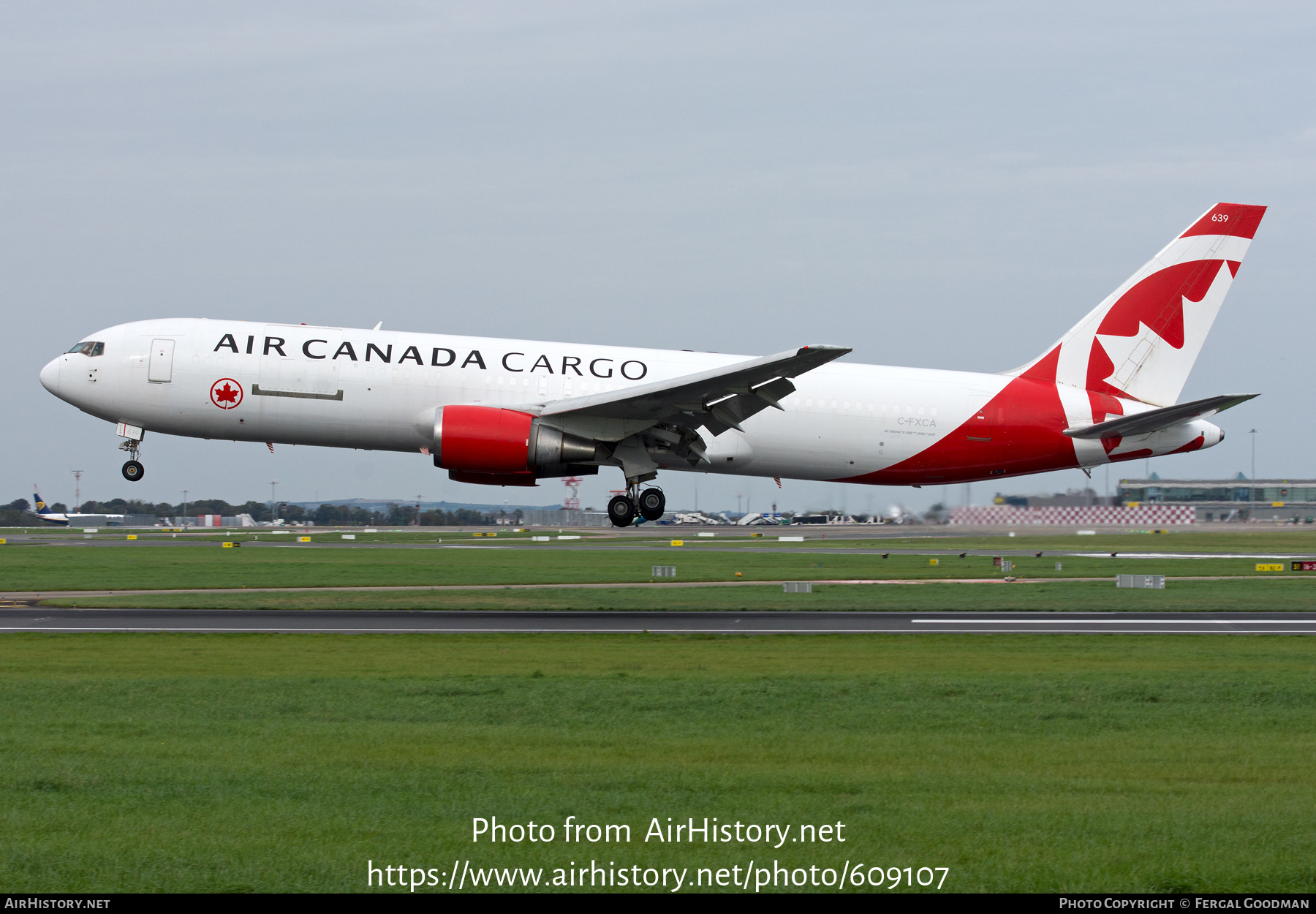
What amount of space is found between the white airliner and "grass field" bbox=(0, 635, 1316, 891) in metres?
6.91

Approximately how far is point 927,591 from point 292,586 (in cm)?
2104

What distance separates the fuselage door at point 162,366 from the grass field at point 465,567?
1430 centimetres

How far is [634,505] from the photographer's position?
1210 inches

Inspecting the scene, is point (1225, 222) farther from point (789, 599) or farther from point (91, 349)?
point (91, 349)

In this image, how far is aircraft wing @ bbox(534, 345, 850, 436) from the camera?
26828 millimetres

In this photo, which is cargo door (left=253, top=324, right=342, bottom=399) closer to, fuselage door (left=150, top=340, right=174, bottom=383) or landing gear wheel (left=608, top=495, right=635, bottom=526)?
fuselage door (left=150, top=340, right=174, bottom=383)

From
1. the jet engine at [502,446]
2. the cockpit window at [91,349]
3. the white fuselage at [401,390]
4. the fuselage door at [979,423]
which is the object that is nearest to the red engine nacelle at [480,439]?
the jet engine at [502,446]

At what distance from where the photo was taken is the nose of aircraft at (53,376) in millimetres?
30109

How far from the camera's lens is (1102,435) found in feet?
103

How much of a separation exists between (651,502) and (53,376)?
14542 mm

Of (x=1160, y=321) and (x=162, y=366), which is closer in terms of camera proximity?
(x=162, y=366)

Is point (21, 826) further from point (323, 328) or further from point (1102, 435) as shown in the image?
point (1102, 435)

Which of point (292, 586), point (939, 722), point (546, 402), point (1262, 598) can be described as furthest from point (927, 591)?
point (939, 722)

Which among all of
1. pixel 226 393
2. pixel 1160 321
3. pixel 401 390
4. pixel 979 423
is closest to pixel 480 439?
pixel 401 390
